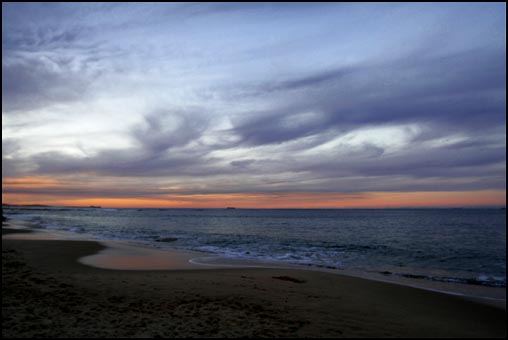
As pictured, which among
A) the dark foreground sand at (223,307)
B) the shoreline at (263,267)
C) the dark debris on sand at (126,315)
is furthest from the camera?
the shoreline at (263,267)

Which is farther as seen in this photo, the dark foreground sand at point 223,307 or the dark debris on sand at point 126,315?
the dark foreground sand at point 223,307

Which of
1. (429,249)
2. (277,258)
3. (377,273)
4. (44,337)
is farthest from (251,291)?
(429,249)

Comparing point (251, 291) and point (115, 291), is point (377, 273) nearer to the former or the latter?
point (251, 291)

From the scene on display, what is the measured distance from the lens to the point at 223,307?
10.2 metres

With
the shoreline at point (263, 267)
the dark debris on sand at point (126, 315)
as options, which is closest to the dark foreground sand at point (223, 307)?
the dark debris on sand at point (126, 315)

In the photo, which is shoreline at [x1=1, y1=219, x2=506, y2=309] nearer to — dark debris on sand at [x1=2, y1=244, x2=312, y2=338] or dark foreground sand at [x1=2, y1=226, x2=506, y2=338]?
dark foreground sand at [x1=2, y1=226, x2=506, y2=338]

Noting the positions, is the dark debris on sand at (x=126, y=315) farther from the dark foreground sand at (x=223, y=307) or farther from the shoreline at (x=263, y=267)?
the shoreline at (x=263, y=267)

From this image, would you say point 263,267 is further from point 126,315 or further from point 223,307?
point 126,315

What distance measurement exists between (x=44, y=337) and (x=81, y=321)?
3.95 feet

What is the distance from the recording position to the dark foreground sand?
8.11 meters

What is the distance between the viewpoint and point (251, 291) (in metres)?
12.9

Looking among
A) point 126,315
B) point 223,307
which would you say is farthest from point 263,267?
point 126,315

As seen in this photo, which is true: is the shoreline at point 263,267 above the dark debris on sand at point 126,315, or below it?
below

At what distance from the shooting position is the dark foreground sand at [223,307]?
811cm
